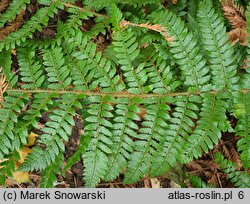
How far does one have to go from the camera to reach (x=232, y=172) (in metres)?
3.47

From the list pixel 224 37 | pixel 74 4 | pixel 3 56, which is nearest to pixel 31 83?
pixel 3 56

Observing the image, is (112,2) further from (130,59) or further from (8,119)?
(8,119)

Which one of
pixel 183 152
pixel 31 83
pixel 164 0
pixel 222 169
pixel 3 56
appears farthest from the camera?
pixel 164 0

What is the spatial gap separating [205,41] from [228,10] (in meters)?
0.60

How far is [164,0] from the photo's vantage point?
3730mm

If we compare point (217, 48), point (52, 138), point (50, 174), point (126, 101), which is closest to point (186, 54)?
point (217, 48)

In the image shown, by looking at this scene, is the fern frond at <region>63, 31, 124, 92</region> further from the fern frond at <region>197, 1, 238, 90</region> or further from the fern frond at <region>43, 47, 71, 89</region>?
the fern frond at <region>197, 1, 238, 90</region>

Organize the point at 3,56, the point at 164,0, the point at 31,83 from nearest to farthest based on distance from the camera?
the point at 31,83, the point at 3,56, the point at 164,0

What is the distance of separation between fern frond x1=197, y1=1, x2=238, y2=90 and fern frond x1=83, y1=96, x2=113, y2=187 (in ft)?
3.03

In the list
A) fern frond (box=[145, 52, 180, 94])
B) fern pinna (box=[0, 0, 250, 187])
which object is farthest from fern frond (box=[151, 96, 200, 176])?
fern frond (box=[145, 52, 180, 94])

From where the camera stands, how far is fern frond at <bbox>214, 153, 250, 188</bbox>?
343cm

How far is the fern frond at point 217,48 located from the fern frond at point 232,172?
832 millimetres

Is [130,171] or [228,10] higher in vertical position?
[228,10]
